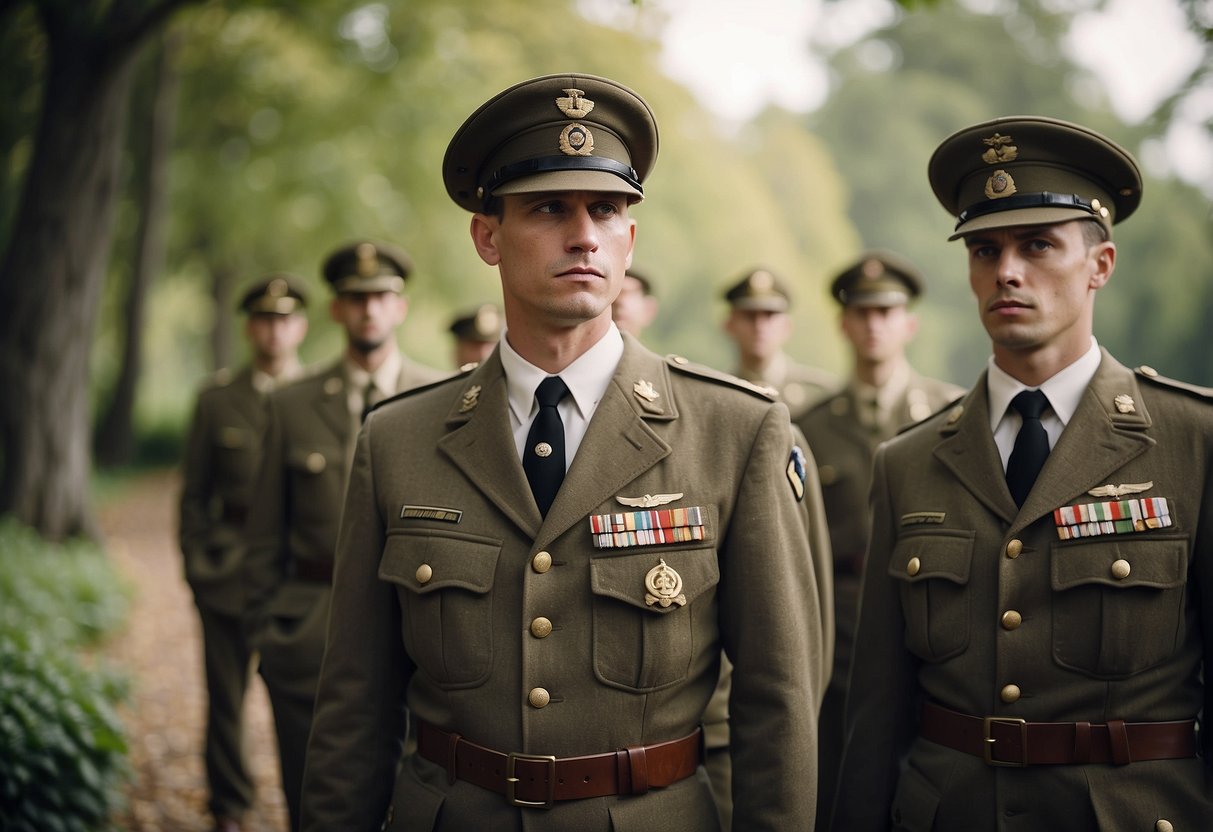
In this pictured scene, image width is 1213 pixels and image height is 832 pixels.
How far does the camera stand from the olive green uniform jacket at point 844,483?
17.2 feet

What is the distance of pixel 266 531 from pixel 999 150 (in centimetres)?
350

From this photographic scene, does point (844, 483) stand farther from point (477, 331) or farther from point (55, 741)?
point (55, 741)

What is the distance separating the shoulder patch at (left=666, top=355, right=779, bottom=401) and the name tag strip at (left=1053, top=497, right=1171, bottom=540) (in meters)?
0.77

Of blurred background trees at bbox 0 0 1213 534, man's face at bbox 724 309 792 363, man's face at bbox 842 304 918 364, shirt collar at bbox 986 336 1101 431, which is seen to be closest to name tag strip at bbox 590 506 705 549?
shirt collar at bbox 986 336 1101 431

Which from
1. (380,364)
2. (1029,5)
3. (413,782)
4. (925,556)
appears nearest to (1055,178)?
(925,556)

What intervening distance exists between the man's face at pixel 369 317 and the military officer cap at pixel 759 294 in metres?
2.31

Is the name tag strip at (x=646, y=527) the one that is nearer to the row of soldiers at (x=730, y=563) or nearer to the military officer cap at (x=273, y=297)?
the row of soldiers at (x=730, y=563)

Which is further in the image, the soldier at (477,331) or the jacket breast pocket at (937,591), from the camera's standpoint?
the soldier at (477,331)

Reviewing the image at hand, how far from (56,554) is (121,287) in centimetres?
1599

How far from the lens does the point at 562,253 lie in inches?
103

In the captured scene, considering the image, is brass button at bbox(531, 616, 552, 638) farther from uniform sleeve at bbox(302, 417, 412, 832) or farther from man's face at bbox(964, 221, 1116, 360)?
man's face at bbox(964, 221, 1116, 360)

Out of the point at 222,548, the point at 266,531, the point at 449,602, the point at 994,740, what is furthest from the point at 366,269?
the point at 994,740

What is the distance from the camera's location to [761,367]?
22.8 ft

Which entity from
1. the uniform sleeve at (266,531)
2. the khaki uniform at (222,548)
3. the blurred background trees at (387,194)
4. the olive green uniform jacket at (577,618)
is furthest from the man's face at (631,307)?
the blurred background trees at (387,194)
